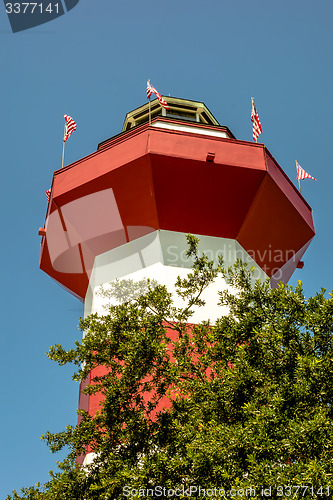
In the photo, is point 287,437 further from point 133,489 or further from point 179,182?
point 179,182

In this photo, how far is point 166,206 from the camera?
56.4 feet

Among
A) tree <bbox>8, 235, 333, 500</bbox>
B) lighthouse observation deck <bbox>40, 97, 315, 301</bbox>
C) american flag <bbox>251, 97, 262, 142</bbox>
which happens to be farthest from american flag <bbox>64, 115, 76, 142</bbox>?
tree <bbox>8, 235, 333, 500</bbox>

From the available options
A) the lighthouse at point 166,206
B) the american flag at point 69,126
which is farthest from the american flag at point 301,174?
the american flag at point 69,126

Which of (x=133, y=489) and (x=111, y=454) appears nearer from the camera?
(x=133, y=489)

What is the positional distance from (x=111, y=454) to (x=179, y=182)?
8.91 metres

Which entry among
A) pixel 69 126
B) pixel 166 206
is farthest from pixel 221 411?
pixel 69 126

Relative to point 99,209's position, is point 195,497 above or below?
below

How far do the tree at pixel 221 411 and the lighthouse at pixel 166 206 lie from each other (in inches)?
200

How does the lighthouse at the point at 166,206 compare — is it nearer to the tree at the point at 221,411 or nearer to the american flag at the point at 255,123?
the american flag at the point at 255,123

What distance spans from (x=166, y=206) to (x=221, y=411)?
27.7 feet

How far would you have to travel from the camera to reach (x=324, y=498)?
25.2 ft

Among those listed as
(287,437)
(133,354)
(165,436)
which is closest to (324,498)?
(287,437)

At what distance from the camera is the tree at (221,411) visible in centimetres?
823

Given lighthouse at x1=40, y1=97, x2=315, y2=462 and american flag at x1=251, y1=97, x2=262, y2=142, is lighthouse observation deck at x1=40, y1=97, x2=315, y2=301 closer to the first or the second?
lighthouse at x1=40, y1=97, x2=315, y2=462
